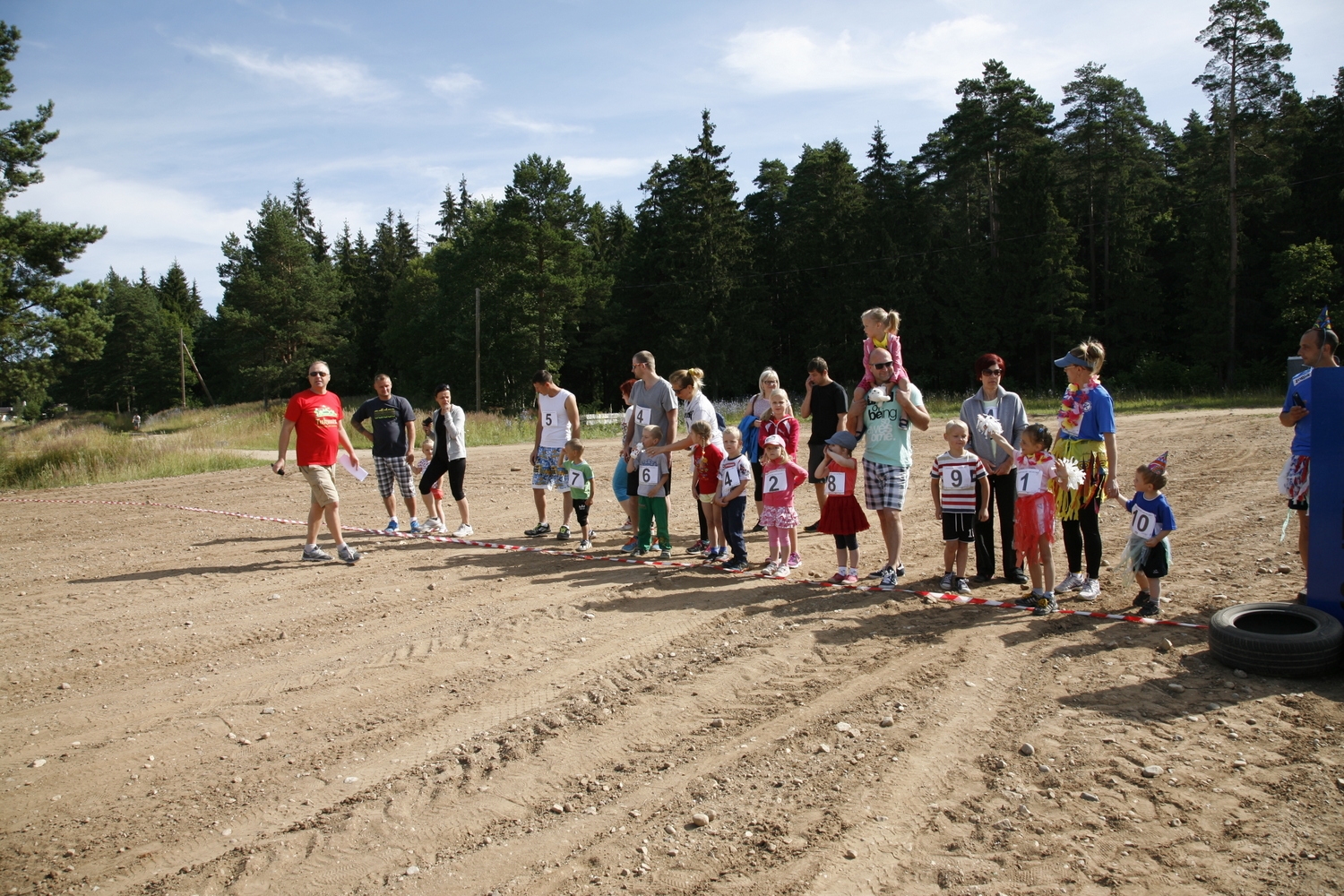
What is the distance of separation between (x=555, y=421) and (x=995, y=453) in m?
5.06

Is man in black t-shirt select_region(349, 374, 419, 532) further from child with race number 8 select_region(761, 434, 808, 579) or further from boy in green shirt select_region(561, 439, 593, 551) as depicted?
child with race number 8 select_region(761, 434, 808, 579)

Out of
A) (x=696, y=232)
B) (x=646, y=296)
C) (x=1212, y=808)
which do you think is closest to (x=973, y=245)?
(x=696, y=232)

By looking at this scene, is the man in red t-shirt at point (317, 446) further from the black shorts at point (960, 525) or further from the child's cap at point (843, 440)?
the black shorts at point (960, 525)

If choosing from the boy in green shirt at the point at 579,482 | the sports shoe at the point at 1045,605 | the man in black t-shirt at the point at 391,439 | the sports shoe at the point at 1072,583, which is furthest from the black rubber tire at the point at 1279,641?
the man in black t-shirt at the point at 391,439

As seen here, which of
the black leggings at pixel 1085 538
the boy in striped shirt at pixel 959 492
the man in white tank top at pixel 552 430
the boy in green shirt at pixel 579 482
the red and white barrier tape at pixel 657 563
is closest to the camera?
the red and white barrier tape at pixel 657 563

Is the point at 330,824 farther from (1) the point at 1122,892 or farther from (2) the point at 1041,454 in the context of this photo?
(2) the point at 1041,454

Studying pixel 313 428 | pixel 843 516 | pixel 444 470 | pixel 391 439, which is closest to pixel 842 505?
pixel 843 516

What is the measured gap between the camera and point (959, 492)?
690cm

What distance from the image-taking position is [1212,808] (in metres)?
3.75

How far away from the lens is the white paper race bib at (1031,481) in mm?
6504

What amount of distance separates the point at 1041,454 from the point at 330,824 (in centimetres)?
555

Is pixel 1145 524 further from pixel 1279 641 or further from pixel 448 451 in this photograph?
pixel 448 451

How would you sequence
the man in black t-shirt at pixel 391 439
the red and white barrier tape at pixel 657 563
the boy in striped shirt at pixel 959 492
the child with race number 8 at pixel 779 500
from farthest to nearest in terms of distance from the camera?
the man in black t-shirt at pixel 391 439, the child with race number 8 at pixel 779 500, the boy in striped shirt at pixel 959 492, the red and white barrier tape at pixel 657 563

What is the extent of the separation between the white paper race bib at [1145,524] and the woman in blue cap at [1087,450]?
0.31 metres
